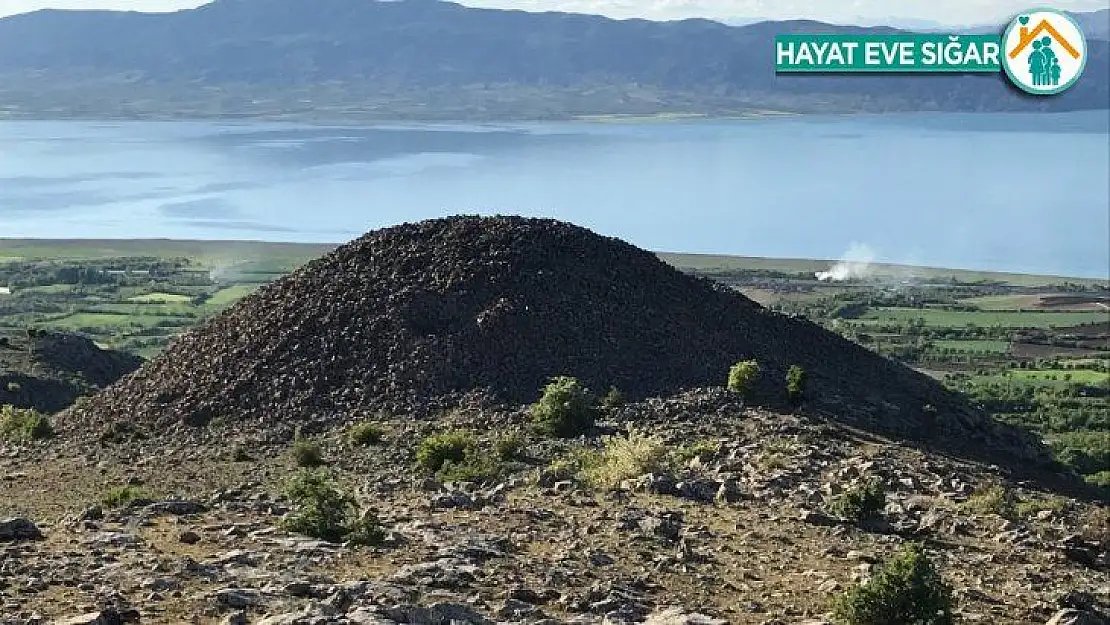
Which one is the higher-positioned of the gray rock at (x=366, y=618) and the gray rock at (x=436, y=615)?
the gray rock at (x=366, y=618)

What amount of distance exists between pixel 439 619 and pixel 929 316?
91846 mm

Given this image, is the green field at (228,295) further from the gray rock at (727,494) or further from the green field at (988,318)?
the gray rock at (727,494)

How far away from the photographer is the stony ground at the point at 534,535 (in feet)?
45.3

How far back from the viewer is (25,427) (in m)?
30.4

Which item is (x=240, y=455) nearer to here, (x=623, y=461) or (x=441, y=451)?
(x=441, y=451)

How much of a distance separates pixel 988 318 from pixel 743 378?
74697 mm

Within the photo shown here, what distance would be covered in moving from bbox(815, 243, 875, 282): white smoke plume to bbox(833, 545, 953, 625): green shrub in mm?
104018

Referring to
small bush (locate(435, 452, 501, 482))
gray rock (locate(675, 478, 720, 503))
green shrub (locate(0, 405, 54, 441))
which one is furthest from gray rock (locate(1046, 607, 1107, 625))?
green shrub (locate(0, 405, 54, 441))

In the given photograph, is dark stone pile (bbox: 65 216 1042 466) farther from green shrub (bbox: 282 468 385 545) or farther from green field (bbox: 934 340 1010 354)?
green field (bbox: 934 340 1010 354)

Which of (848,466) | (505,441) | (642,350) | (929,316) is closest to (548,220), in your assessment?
(642,350)

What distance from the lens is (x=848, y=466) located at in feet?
77.3

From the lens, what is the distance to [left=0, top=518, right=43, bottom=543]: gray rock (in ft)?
54.2

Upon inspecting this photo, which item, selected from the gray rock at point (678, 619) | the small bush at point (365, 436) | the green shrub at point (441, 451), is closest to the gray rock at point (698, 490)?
the green shrub at point (441, 451)

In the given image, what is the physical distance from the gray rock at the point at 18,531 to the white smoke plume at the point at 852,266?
104 meters
